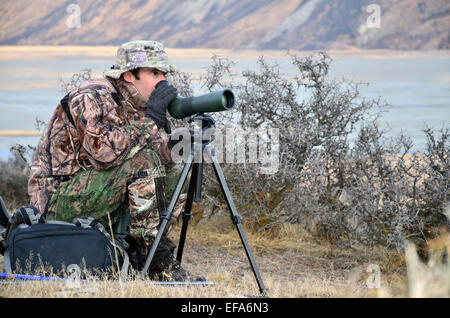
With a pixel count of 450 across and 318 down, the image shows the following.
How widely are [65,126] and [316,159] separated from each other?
2.41 metres

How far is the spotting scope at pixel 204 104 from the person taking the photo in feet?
11.4

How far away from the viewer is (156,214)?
12.8 ft

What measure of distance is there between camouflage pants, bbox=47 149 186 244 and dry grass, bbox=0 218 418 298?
0.40 meters

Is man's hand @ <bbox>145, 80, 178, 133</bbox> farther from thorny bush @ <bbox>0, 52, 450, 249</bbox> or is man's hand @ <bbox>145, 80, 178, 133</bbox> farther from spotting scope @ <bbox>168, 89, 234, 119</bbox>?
thorny bush @ <bbox>0, 52, 450, 249</bbox>

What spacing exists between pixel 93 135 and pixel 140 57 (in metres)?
0.61

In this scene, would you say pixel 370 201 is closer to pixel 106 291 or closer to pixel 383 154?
pixel 383 154

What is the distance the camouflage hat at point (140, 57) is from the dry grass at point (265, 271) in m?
1.33

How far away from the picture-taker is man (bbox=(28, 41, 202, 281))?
378 cm

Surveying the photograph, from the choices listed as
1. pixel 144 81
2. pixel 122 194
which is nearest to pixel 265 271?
pixel 122 194

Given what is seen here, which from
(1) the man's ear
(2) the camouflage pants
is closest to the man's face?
(1) the man's ear

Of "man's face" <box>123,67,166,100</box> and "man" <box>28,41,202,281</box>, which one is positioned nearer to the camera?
"man" <box>28,41,202,281</box>
